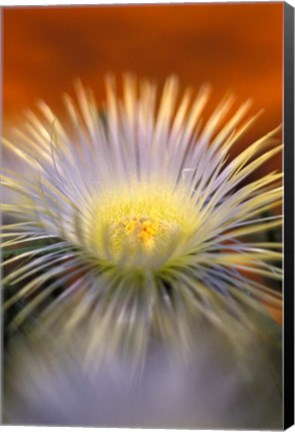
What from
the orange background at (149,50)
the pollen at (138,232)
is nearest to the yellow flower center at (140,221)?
the pollen at (138,232)

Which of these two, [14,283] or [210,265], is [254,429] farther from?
[14,283]

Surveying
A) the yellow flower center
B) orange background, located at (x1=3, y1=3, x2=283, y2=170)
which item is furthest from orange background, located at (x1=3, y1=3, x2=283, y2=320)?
the yellow flower center

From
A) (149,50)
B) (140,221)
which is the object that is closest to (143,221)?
(140,221)

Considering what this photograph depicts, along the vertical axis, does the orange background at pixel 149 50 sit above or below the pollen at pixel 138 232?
above

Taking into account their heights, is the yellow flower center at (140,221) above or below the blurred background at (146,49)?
below

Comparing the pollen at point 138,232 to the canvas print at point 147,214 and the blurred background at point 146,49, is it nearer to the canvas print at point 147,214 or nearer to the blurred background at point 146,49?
the canvas print at point 147,214

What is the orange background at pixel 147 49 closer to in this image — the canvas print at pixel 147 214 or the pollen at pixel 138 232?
the canvas print at pixel 147 214

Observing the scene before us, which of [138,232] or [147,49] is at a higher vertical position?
[147,49]

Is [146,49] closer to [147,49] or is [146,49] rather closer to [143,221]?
[147,49]
